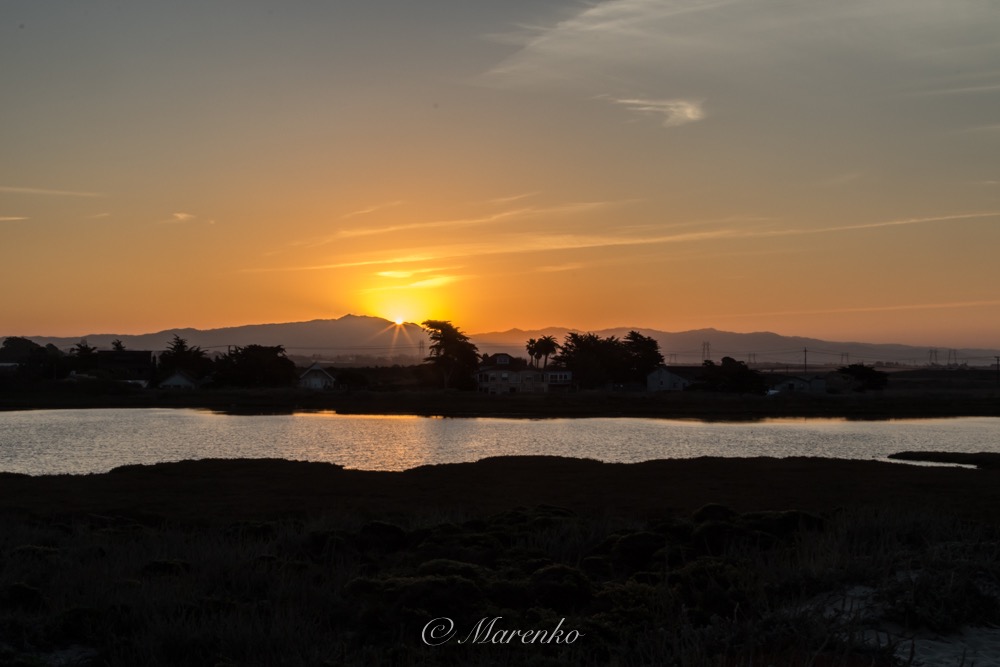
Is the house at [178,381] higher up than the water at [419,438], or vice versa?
the house at [178,381]

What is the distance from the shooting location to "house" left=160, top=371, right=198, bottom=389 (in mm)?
120438

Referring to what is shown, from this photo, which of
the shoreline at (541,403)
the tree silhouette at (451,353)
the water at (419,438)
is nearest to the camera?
the water at (419,438)

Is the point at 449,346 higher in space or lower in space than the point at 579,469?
higher

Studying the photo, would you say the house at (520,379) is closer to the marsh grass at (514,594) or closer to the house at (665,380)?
the house at (665,380)

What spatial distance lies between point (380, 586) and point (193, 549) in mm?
4716

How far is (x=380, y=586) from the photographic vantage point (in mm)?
11203

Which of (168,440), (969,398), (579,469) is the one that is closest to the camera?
(579,469)

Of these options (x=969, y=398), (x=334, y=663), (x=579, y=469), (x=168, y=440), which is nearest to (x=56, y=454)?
(x=168, y=440)

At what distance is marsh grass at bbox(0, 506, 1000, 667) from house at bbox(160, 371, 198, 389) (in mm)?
110541

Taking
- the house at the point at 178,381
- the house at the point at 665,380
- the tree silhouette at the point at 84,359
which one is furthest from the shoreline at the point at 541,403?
the tree silhouette at the point at 84,359

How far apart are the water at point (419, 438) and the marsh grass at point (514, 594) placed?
24133 mm

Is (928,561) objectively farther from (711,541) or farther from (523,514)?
(523,514)

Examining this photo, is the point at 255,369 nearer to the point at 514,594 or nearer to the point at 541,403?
the point at 541,403

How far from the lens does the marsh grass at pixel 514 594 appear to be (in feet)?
29.3
